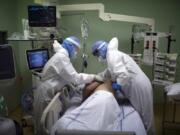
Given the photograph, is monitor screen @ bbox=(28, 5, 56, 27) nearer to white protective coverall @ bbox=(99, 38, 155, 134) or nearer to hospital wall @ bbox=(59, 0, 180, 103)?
hospital wall @ bbox=(59, 0, 180, 103)

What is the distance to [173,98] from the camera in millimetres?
2883

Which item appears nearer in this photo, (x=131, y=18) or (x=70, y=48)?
(x=70, y=48)

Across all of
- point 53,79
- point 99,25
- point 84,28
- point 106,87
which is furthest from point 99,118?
point 99,25

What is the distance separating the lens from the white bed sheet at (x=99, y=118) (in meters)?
2.05

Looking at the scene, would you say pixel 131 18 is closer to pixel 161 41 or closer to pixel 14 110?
pixel 161 41

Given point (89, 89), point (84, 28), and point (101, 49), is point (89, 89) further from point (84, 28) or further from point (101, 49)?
point (84, 28)

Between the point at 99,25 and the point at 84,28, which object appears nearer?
the point at 84,28

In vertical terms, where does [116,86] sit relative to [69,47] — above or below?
below

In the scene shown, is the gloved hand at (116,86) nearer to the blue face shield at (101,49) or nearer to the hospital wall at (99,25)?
the blue face shield at (101,49)

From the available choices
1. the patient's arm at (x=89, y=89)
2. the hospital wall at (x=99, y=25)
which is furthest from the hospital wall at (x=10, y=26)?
the patient's arm at (x=89, y=89)

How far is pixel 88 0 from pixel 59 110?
7.13 ft

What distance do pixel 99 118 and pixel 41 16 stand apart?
1.91m

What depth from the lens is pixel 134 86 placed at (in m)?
2.79

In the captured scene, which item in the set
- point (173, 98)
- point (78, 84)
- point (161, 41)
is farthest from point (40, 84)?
point (161, 41)
